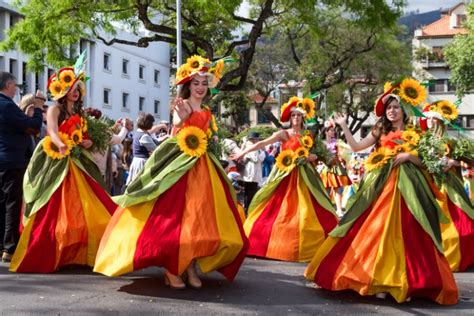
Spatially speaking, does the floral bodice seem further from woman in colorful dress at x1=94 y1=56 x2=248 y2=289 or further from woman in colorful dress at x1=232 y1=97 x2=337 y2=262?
woman in colorful dress at x1=94 y1=56 x2=248 y2=289

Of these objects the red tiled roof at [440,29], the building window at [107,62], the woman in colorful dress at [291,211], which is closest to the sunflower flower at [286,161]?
the woman in colorful dress at [291,211]

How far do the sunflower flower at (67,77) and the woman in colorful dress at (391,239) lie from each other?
9.48 feet

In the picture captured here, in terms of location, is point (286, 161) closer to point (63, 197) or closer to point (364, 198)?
point (364, 198)

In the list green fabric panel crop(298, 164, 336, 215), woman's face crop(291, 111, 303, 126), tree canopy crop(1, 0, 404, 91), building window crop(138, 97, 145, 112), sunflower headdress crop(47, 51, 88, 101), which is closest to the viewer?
sunflower headdress crop(47, 51, 88, 101)

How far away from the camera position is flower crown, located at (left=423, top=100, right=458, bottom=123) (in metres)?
7.87

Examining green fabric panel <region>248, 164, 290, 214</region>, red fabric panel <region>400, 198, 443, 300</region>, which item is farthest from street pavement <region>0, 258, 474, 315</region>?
green fabric panel <region>248, 164, 290, 214</region>

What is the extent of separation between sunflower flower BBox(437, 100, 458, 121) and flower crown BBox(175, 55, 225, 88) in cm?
260

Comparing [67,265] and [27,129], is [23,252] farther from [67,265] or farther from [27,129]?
[27,129]

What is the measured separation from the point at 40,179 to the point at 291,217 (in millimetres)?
3108

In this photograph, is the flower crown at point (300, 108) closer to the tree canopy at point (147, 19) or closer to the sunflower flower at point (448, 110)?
the sunflower flower at point (448, 110)

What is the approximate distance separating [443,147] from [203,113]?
86.6 inches

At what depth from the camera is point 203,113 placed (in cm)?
689

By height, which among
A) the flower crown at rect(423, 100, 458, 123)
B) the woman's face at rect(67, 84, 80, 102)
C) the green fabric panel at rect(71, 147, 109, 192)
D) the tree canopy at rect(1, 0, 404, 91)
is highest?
the tree canopy at rect(1, 0, 404, 91)

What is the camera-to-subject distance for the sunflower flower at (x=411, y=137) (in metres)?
6.62
